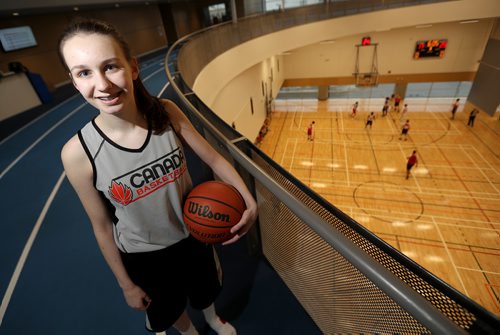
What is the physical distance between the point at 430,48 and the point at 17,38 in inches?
1019

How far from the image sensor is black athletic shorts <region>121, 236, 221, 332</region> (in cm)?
156

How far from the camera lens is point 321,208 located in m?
1.36

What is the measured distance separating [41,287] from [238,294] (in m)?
1.82

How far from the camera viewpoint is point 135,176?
1.33 m

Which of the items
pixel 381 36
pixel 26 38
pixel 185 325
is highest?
pixel 26 38

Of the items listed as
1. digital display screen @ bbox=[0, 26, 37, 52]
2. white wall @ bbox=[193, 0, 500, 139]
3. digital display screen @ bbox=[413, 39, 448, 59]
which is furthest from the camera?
digital display screen @ bbox=[413, 39, 448, 59]

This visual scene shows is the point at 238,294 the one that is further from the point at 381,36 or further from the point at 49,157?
the point at 381,36

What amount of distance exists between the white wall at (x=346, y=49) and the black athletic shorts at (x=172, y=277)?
259 inches

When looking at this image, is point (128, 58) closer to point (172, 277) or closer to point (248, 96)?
point (172, 277)

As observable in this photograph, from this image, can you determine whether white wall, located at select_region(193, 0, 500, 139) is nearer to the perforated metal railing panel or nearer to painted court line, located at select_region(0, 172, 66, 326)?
painted court line, located at select_region(0, 172, 66, 326)

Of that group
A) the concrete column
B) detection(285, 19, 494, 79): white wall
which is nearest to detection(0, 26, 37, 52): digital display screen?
detection(285, 19, 494, 79): white wall

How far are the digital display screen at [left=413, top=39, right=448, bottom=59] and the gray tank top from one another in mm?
25427

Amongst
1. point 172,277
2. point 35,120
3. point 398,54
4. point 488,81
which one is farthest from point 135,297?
point 488,81

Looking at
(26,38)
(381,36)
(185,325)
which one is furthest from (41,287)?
(381,36)
